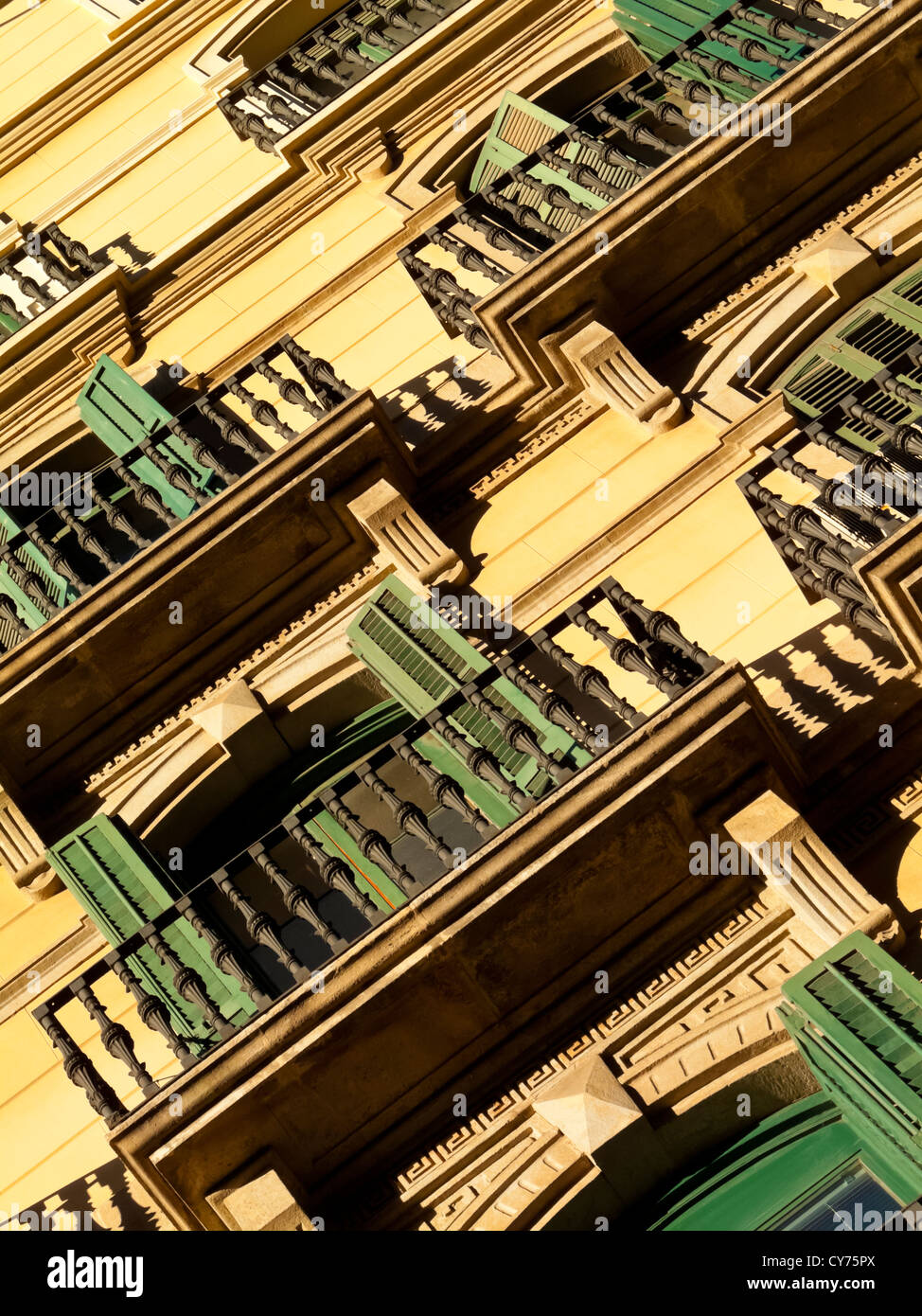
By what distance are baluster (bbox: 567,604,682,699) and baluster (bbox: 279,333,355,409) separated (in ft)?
14.7

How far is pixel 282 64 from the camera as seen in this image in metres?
23.7

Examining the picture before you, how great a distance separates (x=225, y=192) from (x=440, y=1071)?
12312mm

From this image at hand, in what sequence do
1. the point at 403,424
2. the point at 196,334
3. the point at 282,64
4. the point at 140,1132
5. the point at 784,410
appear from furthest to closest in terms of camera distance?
the point at 282,64 < the point at 196,334 < the point at 403,424 < the point at 784,410 < the point at 140,1132

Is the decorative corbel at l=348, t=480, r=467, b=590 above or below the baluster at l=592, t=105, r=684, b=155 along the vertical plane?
below

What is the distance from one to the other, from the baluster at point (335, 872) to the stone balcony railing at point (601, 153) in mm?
5818

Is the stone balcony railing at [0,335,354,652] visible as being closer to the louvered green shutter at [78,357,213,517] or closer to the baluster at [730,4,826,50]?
the louvered green shutter at [78,357,213,517]

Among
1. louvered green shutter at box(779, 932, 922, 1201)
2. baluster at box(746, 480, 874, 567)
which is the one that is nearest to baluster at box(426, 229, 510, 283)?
baluster at box(746, 480, 874, 567)

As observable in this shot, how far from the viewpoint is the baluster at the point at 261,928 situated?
14.7 metres

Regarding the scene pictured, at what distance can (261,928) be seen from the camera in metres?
14.9

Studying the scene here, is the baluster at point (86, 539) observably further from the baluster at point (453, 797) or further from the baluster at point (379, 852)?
the baluster at point (453, 797)

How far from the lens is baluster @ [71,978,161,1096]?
14688 mm

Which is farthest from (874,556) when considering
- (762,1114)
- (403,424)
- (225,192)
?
(225,192)

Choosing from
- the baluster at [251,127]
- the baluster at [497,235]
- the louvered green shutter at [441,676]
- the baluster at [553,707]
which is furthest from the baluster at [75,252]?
the baluster at [553,707]

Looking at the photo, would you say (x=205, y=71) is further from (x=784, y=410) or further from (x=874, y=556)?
(x=874, y=556)
